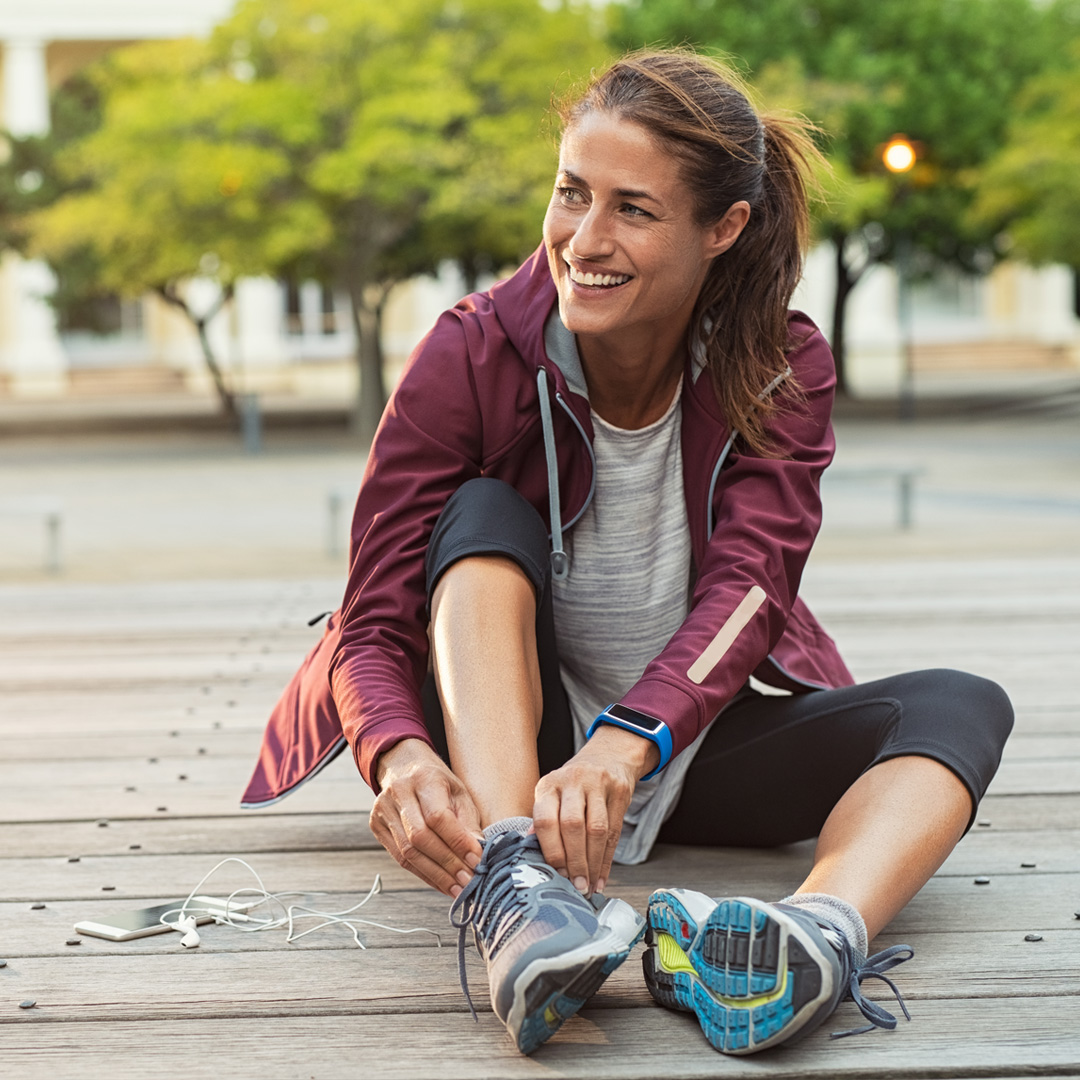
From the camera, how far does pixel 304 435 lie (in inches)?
832

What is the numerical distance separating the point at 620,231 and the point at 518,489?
0.44m

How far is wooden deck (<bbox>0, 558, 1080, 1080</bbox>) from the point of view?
1.81m

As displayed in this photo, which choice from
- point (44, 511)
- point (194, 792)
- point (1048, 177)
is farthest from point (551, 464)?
point (1048, 177)

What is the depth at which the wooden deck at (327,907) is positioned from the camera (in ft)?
5.92

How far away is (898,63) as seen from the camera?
73.5ft

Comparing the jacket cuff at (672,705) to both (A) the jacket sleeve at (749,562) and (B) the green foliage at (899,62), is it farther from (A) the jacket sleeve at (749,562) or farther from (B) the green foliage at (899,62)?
(B) the green foliage at (899,62)

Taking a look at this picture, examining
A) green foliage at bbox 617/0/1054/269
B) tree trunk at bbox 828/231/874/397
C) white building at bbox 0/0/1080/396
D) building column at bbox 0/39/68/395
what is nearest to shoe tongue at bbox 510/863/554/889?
green foliage at bbox 617/0/1054/269

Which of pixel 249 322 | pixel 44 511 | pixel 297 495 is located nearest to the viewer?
pixel 44 511

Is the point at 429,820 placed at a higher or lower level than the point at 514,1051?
higher

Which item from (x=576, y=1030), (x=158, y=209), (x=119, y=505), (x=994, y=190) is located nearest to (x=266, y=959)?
(x=576, y=1030)

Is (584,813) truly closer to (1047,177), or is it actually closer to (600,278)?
(600,278)

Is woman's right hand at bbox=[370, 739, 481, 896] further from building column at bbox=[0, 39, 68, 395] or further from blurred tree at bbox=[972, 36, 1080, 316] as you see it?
building column at bbox=[0, 39, 68, 395]

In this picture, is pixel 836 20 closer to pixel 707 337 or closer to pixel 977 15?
pixel 977 15

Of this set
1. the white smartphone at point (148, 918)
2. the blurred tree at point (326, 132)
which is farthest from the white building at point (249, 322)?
the white smartphone at point (148, 918)
